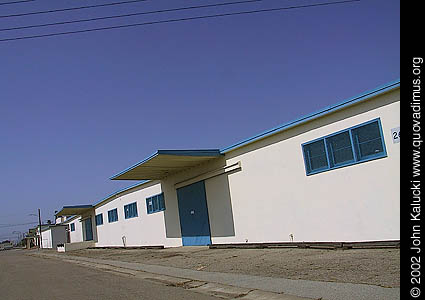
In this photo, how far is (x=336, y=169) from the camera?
14188 mm

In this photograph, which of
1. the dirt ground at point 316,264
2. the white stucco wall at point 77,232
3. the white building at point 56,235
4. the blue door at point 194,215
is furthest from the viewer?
the white building at point 56,235

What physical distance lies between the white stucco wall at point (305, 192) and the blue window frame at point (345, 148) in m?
0.19

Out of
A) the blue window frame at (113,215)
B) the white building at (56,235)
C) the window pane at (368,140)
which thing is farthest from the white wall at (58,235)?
the window pane at (368,140)

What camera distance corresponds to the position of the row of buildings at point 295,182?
12.6 metres

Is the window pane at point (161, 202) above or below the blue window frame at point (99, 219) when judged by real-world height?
above

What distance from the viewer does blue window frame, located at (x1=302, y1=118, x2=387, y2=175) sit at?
12.7 metres

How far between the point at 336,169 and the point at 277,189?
132 inches

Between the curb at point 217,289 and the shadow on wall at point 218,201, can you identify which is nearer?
the curb at point 217,289

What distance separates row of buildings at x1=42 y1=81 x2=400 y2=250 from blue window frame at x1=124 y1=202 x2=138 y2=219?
190 inches

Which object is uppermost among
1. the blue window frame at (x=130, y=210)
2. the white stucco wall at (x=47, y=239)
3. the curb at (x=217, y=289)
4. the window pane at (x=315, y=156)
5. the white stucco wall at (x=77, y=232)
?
the window pane at (x=315, y=156)

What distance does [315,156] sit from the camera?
15.2 meters

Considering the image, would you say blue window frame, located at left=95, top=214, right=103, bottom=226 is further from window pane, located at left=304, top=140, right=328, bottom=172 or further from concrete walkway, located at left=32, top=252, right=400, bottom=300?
concrete walkway, located at left=32, top=252, right=400, bottom=300

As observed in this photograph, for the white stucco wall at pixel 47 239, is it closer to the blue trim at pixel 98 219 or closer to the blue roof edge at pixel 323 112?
the blue trim at pixel 98 219
